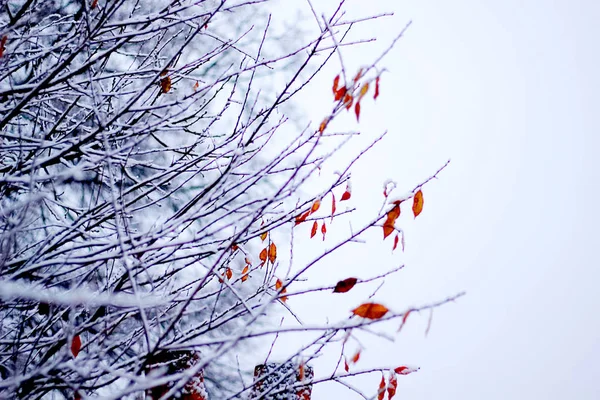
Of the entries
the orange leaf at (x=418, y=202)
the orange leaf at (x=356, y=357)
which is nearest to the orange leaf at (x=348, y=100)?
the orange leaf at (x=418, y=202)

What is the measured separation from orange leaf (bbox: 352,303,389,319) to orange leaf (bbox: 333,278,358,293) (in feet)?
0.83

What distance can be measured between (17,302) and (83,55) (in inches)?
148

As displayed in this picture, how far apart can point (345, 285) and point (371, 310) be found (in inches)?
12.1

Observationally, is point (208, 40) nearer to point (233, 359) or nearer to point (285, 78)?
point (285, 78)

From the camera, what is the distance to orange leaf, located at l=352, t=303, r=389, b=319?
5.62 ft

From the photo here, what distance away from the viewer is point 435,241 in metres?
164

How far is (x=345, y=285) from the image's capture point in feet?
6.66

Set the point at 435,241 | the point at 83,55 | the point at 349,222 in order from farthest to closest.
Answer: the point at 435,241, the point at 83,55, the point at 349,222

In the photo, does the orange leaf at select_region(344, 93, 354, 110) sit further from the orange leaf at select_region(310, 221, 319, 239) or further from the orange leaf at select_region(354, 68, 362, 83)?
the orange leaf at select_region(310, 221, 319, 239)

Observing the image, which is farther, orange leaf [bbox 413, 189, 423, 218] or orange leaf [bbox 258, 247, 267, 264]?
orange leaf [bbox 258, 247, 267, 264]

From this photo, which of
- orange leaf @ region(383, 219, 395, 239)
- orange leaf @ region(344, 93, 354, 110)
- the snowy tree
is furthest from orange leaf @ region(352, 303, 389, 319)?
orange leaf @ region(344, 93, 354, 110)

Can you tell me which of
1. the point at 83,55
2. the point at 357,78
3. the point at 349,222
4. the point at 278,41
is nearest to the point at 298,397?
the point at 349,222

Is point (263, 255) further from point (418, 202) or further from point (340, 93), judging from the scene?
point (340, 93)

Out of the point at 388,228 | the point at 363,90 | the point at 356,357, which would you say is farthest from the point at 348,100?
the point at 356,357
